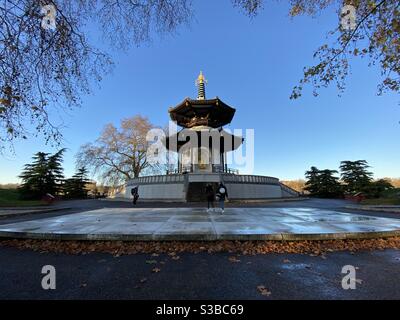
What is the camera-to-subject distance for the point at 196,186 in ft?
90.5

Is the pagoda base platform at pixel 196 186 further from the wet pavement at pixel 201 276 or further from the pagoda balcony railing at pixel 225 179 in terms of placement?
the wet pavement at pixel 201 276

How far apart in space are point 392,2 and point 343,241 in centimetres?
650

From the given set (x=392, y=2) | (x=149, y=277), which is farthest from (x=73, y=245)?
(x=392, y=2)

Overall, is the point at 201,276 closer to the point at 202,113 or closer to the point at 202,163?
the point at 202,113

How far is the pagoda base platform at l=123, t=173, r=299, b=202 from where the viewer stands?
1078 inches

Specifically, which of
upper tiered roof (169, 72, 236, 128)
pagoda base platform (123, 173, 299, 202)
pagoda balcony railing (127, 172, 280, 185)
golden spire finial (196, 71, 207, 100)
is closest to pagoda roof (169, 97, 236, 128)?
upper tiered roof (169, 72, 236, 128)

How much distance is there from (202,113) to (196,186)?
11489 mm

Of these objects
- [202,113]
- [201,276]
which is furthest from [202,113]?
[201,276]

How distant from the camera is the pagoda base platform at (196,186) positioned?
27.4 metres

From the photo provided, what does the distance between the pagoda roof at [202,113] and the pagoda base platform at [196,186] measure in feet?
30.2

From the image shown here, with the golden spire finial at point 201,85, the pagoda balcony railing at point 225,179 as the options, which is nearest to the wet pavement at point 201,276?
the pagoda balcony railing at point 225,179
